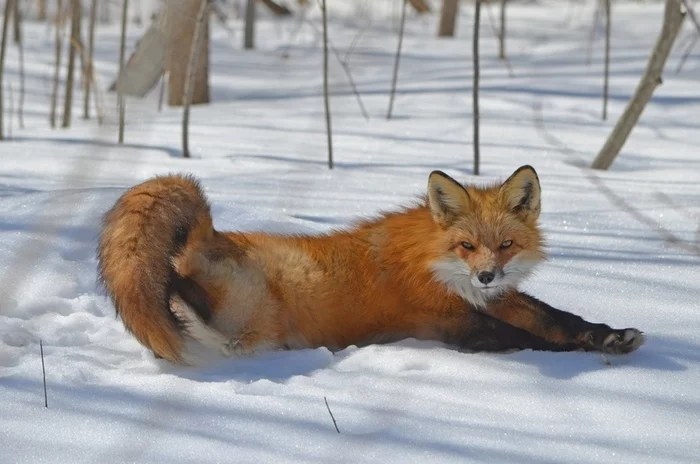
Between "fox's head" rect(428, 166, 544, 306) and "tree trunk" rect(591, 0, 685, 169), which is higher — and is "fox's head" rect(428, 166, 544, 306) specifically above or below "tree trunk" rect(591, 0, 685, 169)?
below

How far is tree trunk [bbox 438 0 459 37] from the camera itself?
1513cm

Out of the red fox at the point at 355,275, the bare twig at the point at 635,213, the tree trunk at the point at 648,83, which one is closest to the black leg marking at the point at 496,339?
the red fox at the point at 355,275

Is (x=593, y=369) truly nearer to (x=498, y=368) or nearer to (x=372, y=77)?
(x=498, y=368)

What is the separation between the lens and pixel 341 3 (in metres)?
21.6

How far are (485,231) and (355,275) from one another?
567 mm

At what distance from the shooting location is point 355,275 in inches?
137

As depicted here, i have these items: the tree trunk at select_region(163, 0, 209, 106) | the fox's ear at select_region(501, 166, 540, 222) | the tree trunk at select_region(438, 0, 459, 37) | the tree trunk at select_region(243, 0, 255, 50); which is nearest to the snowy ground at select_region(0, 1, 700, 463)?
the fox's ear at select_region(501, 166, 540, 222)

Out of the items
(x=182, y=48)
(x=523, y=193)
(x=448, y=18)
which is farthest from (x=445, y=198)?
(x=448, y=18)

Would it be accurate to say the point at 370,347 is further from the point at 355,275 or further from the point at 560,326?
the point at 560,326

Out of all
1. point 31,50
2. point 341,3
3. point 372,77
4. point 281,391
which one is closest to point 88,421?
point 281,391

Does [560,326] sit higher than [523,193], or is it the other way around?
[523,193]

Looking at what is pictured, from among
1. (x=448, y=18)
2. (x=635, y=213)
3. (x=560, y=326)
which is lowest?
(x=560, y=326)

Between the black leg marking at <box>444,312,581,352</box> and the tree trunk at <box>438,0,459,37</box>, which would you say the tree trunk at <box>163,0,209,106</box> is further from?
the tree trunk at <box>438,0,459,37</box>

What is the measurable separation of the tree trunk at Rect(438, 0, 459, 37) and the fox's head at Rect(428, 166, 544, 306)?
12.2 metres
